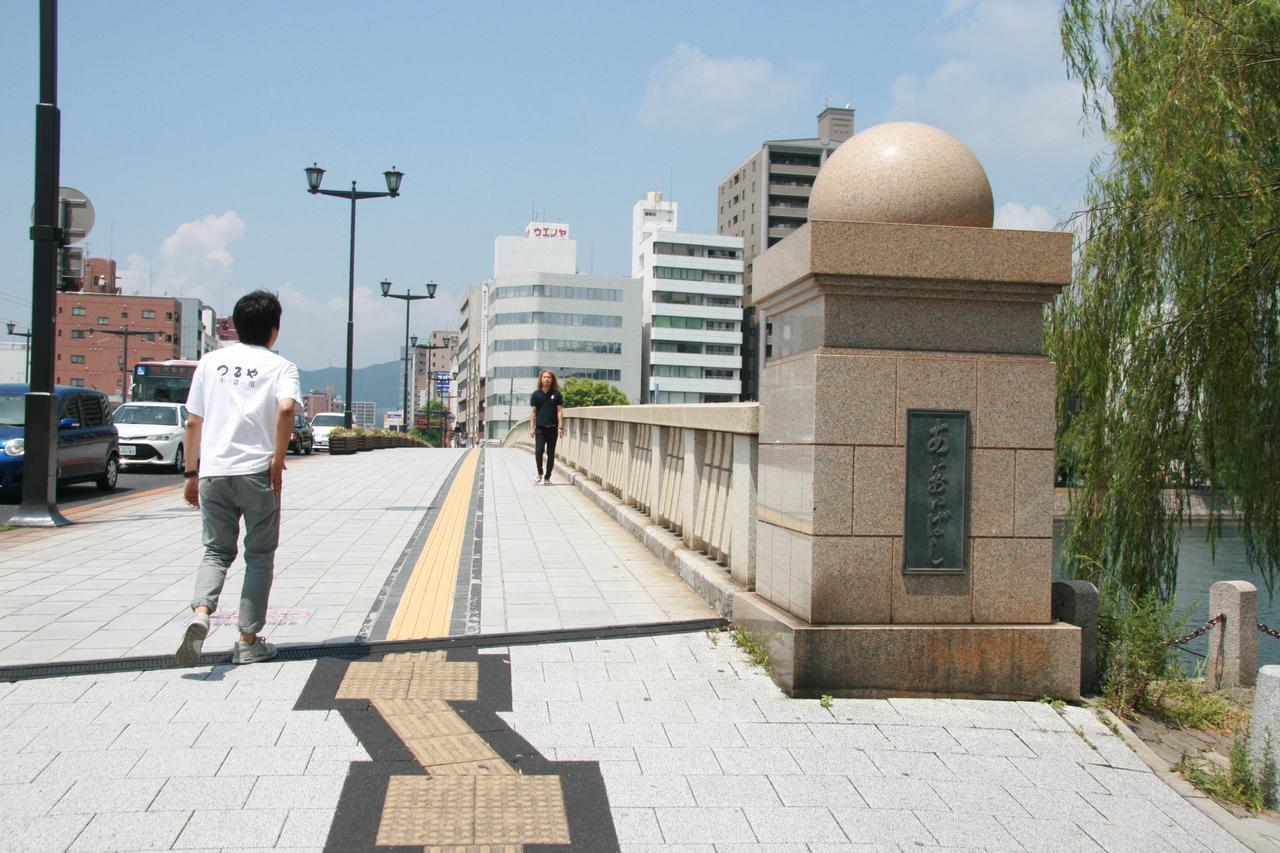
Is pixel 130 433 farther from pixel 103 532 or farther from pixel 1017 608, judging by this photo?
pixel 1017 608

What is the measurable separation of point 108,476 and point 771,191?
94276 millimetres

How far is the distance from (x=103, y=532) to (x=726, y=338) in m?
101

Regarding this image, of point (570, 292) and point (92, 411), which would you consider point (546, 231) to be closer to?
point (570, 292)

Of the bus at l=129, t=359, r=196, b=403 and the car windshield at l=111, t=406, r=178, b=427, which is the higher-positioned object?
the bus at l=129, t=359, r=196, b=403

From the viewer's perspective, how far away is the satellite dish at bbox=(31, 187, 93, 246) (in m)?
11.3

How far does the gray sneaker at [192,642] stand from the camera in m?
4.74

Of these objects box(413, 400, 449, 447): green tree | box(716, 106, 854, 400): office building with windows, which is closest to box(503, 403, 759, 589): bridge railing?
box(413, 400, 449, 447): green tree

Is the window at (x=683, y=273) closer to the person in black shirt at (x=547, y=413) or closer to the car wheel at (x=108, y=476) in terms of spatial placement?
the person in black shirt at (x=547, y=413)

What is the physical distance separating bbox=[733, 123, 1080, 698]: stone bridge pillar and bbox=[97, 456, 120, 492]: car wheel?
1429cm

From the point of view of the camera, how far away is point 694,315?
110 metres

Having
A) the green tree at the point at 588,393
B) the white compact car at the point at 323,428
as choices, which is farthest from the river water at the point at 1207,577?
the green tree at the point at 588,393

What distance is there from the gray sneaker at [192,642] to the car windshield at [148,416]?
18.6 meters

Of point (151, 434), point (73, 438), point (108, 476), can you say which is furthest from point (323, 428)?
point (73, 438)

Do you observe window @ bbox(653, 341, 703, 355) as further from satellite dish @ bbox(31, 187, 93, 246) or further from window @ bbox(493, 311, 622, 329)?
satellite dish @ bbox(31, 187, 93, 246)
